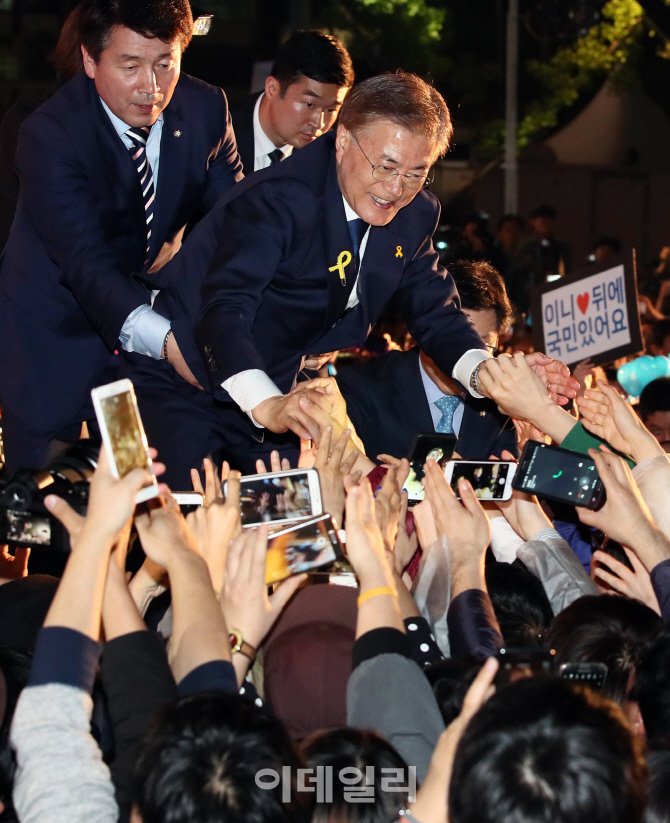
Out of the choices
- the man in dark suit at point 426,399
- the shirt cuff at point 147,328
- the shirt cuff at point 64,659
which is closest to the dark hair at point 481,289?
the man in dark suit at point 426,399

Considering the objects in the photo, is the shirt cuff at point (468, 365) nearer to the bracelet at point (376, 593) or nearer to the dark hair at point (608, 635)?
the dark hair at point (608, 635)

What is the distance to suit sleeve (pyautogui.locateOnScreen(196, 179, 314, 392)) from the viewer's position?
2.78m

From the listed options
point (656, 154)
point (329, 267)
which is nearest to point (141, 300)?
point (329, 267)

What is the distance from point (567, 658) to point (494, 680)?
39 cm

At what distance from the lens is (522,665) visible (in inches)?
73.5

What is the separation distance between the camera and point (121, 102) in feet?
10.1

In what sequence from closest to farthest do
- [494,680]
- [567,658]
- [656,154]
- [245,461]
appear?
[494,680]
[567,658]
[245,461]
[656,154]

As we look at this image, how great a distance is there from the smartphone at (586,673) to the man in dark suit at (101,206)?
143cm

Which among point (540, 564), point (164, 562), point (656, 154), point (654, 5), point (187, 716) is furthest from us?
point (656, 154)

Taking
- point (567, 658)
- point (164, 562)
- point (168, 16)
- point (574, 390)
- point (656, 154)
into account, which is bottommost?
point (567, 658)

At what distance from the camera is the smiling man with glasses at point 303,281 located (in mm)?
2830

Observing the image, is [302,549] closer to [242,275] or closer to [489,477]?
[489,477]

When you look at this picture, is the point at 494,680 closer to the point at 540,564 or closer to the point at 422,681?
the point at 422,681

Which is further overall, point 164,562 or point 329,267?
point 329,267
